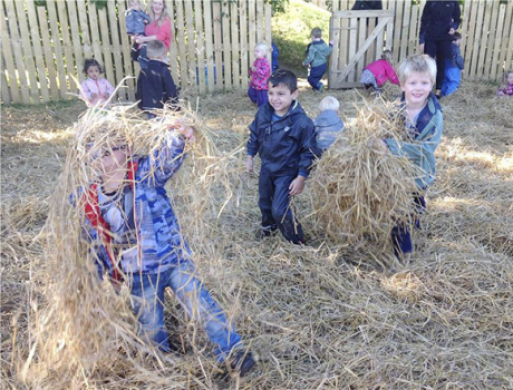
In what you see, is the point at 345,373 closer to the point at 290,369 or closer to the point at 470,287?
the point at 290,369

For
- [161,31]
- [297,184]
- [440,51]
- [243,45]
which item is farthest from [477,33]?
[297,184]

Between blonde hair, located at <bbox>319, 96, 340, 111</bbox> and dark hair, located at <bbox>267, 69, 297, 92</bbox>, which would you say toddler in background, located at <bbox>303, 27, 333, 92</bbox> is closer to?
blonde hair, located at <bbox>319, 96, 340, 111</bbox>

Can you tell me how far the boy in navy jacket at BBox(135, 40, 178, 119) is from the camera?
679cm

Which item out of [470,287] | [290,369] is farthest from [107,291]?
[470,287]

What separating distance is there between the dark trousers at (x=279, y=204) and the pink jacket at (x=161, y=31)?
5252 mm

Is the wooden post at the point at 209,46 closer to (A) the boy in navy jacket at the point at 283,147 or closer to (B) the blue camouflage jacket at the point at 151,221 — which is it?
(A) the boy in navy jacket at the point at 283,147

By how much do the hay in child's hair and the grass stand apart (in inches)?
366

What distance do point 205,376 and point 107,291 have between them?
66 centimetres

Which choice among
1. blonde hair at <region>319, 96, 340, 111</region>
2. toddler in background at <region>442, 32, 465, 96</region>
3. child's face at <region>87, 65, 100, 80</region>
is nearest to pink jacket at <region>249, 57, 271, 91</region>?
child's face at <region>87, 65, 100, 80</region>

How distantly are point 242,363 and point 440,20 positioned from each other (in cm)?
833

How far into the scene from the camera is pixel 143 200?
234 centimetres

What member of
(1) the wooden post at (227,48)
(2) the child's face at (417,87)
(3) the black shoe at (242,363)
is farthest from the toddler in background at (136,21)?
(3) the black shoe at (242,363)

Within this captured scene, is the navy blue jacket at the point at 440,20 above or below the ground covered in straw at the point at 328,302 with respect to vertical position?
above

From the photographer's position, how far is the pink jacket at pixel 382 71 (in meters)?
9.64
